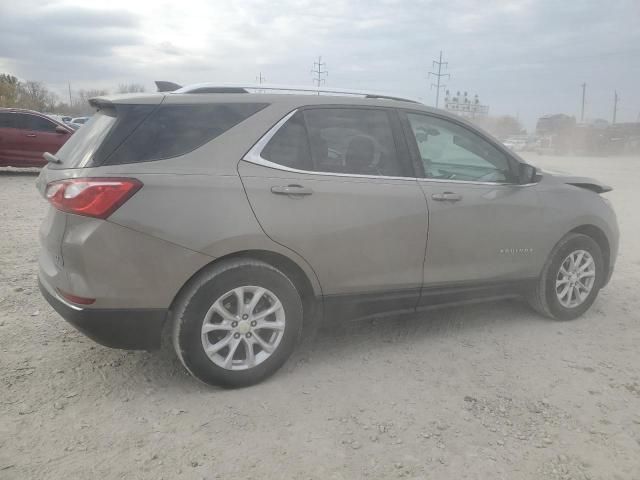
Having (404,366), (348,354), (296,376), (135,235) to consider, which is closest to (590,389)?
(404,366)

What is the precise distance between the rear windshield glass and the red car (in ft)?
36.7

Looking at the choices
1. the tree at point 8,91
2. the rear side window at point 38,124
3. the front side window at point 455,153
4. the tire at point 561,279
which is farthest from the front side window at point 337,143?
the tree at point 8,91

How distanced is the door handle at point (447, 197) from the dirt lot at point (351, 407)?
1061 mm

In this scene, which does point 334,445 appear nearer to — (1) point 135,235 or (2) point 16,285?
(1) point 135,235

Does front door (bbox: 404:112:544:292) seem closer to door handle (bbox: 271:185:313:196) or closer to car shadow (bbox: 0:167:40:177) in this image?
door handle (bbox: 271:185:313:196)

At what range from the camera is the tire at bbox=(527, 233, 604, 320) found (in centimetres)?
429

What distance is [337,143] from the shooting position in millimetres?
3438

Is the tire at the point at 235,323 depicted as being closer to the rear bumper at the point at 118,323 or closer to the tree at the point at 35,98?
the rear bumper at the point at 118,323

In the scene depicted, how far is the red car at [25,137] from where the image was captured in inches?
517

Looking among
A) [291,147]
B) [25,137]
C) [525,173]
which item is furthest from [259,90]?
[25,137]

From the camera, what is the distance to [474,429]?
2840mm

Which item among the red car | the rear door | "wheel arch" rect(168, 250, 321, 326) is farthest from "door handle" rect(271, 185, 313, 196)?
the red car

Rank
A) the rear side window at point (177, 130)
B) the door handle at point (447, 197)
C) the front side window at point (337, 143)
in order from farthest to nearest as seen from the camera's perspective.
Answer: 1. the door handle at point (447, 197)
2. the front side window at point (337, 143)
3. the rear side window at point (177, 130)

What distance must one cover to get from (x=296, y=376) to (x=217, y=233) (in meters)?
1.08
